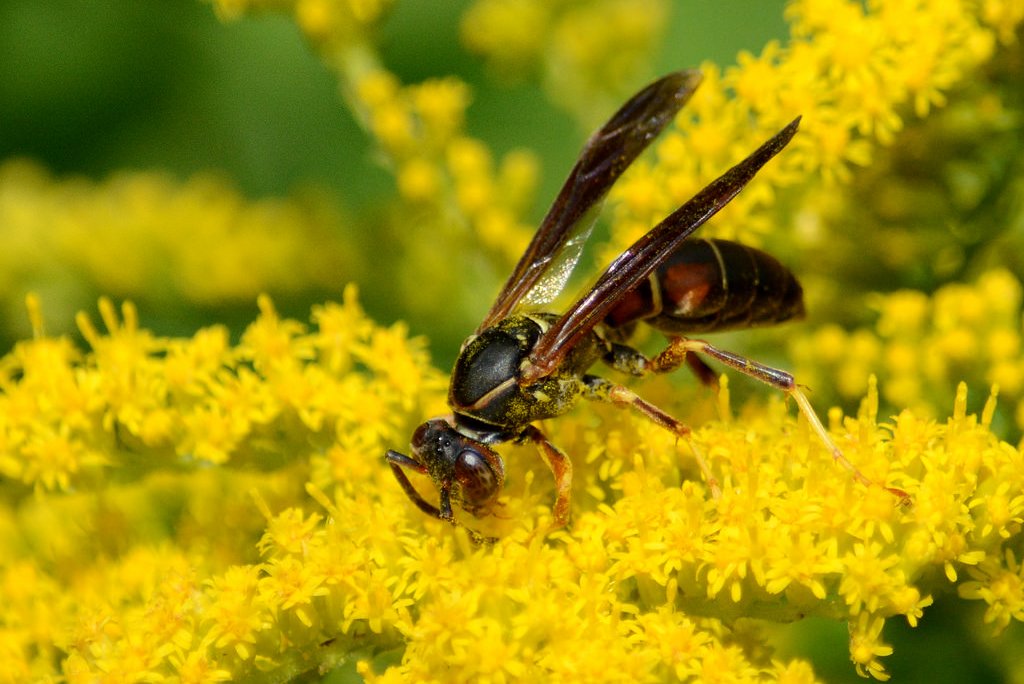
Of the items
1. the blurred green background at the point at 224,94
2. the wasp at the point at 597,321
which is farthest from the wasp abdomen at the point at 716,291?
the blurred green background at the point at 224,94

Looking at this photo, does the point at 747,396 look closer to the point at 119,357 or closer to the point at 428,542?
the point at 428,542

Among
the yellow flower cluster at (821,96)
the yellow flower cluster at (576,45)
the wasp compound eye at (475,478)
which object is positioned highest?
the yellow flower cluster at (576,45)

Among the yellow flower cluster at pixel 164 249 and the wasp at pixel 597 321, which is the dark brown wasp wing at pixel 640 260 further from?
the yellow flower cluster at pixel 164 249

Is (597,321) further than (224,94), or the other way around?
(224,94)

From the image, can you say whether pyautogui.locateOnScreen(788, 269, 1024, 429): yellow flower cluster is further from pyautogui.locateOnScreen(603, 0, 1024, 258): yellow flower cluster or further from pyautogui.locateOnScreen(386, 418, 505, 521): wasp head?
pyautogui.locateOnScreen(386, 418, 505, 521): wasp head

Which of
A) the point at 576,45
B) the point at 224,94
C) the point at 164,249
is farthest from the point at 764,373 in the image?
the point at 224,94

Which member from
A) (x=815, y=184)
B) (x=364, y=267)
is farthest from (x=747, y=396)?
(x=364, y=267)

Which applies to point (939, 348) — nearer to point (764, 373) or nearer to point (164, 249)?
point (764, 373)
